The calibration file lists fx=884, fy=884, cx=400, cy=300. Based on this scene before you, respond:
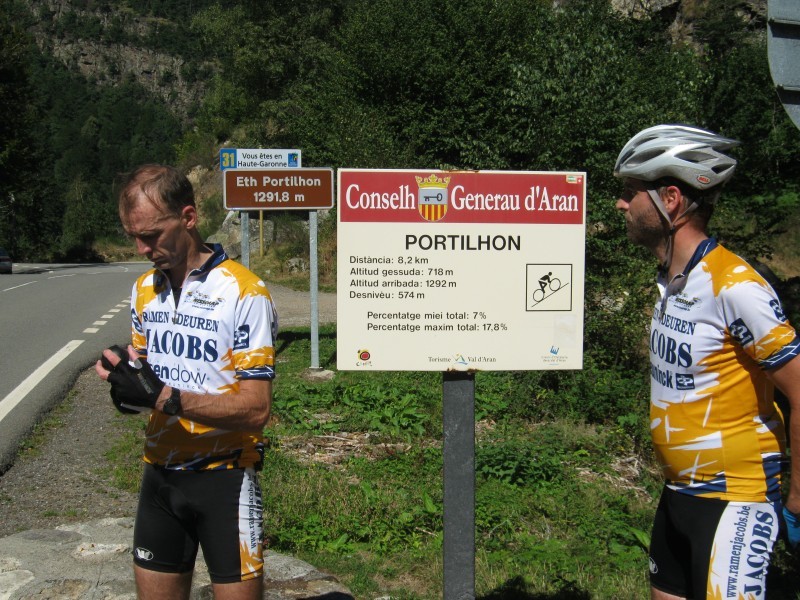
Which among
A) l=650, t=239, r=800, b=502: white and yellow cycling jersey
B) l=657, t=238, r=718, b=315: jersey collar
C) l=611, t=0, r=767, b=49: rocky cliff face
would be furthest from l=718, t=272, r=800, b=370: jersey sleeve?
l=611, t=0, r=767, b=49: rocky cliff face

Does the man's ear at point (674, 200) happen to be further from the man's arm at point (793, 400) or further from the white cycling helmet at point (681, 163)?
the man's arm at point (793, 400)

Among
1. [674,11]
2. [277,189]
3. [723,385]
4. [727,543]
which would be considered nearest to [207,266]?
[723,385]

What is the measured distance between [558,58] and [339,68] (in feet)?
68.2

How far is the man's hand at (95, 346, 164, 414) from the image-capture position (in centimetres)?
255

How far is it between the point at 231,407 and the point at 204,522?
42cm

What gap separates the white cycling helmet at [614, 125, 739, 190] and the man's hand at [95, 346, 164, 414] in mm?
1540

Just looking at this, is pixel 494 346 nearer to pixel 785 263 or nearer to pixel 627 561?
pixel 627 561

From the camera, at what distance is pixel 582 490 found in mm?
5578

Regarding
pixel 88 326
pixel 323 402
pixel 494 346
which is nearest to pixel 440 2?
pixel 88 326

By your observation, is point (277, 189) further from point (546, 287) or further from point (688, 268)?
point (688, 268)

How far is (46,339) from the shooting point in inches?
529

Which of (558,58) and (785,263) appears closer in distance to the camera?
(558,58)

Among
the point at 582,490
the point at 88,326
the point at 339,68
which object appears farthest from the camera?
the point at 339,68

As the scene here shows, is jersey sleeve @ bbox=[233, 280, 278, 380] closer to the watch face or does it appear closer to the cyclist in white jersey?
the cyclist in white jersey
